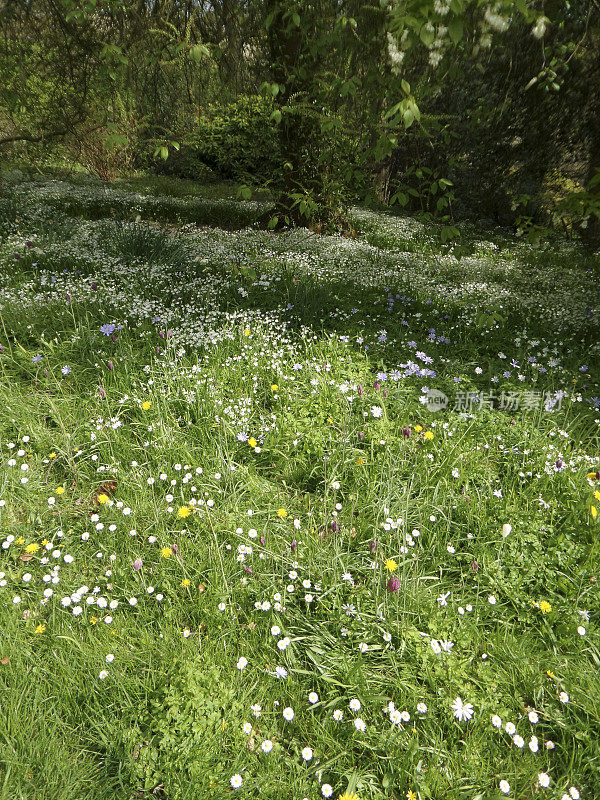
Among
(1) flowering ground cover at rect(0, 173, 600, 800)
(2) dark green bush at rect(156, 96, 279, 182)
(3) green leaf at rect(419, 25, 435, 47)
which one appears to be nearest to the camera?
(1) flowering ground cover at rect(0, 173, 600, 800)

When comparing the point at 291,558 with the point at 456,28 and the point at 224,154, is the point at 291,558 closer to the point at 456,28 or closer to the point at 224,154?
the point at 456,28

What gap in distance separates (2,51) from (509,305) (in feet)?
28.1

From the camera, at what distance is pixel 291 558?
2.18 meters

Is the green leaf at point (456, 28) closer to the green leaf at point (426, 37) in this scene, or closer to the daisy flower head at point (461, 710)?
the green leaf at point (426, 37)

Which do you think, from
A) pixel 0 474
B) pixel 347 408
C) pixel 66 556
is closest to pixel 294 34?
pixel 347 408

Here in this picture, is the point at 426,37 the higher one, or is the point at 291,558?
the point at 426,37

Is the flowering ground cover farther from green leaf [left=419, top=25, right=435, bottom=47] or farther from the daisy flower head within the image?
green leaf [left=419, top=25, right=435, bottom=47]

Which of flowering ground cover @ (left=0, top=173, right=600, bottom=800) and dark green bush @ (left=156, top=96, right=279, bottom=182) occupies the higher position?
dark green bush @ (left=156, top=96, right=279, bottom=182)

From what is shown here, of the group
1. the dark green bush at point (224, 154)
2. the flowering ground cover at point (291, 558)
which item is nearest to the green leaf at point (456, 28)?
the flowering ground cover at point (291, 558)

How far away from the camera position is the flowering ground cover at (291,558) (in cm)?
155

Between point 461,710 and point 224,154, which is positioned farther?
point 224,154

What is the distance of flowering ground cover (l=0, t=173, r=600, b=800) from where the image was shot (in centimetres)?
155

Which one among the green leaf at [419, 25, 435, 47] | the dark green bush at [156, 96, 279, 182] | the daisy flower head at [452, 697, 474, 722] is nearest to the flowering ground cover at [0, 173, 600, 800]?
the daisy flower head at [452, 697, 474, 722]

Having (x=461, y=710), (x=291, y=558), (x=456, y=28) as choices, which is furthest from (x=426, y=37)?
(x=461, y=710)
